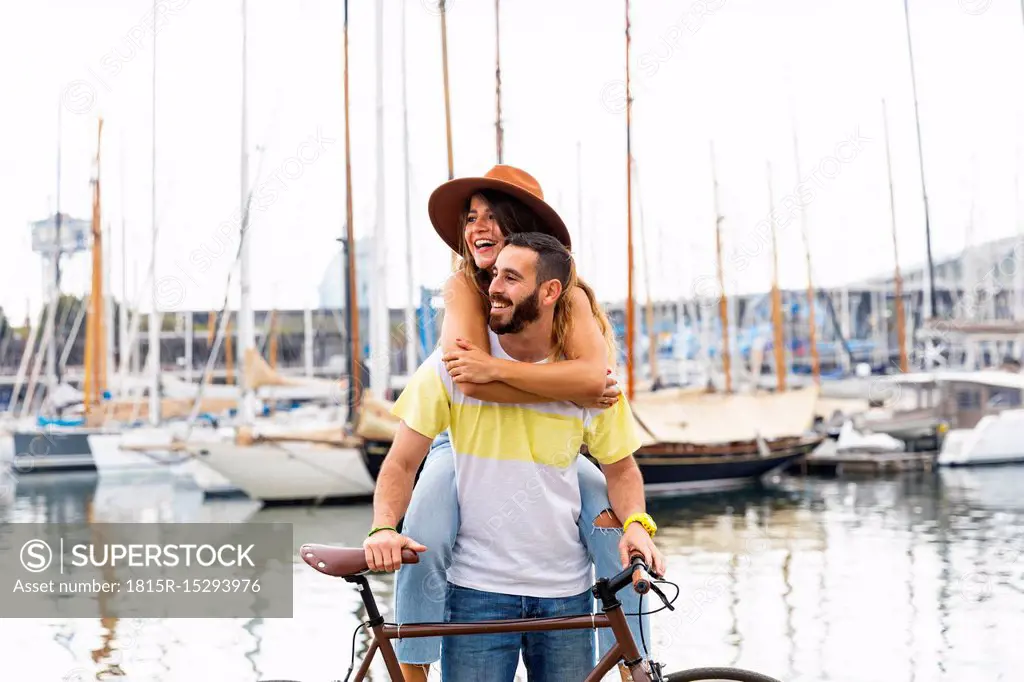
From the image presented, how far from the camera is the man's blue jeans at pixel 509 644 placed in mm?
2611

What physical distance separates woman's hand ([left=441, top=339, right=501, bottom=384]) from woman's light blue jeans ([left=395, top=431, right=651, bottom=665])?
254 mm

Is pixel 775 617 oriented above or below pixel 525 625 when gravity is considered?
below

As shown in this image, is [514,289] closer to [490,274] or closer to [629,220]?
[490,274]

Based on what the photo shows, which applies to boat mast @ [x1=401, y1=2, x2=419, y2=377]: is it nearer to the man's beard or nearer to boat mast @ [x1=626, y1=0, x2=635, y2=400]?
boat mast @ [x1=626, y1=0, x2=635, y2=400]

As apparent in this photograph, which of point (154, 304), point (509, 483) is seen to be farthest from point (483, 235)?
point (154, 304)

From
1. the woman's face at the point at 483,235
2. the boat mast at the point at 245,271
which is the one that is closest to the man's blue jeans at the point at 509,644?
the woman's face at the point at 483,235

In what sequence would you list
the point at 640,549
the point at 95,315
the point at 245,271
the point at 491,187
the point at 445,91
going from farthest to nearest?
the point at 95,315 < the point at 245,271 < the point at 445,91 < the point at 491,187 < the point at 640,549

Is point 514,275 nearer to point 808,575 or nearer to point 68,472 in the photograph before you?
point 808,575

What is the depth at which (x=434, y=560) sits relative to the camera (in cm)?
258

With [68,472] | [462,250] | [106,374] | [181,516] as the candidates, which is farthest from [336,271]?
[462,250]

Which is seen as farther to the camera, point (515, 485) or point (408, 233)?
point (408, 233)

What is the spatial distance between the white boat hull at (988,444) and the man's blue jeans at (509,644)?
1079 inches

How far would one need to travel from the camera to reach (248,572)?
13.4 metres

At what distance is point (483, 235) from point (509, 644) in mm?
957
